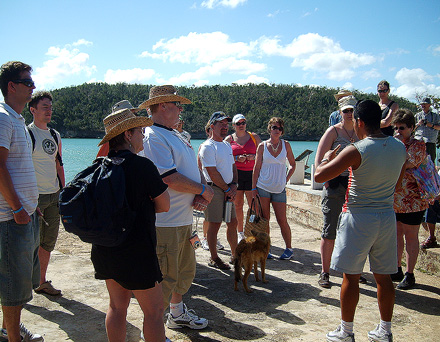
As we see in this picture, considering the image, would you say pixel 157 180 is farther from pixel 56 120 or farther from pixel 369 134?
pixel 56 120

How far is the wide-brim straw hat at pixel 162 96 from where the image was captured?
3.18 m

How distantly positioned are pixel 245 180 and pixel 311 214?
1.99m

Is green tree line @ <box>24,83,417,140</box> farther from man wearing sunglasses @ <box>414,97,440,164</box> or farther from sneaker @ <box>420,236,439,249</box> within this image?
sneaker @ <box>420,236,439,249</box>

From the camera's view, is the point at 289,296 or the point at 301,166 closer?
the point at 289,296

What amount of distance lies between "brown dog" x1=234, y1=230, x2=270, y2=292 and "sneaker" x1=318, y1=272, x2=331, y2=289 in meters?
0.66

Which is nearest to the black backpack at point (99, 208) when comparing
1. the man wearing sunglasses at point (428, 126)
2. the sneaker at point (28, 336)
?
the sneaker at point (28, 336)

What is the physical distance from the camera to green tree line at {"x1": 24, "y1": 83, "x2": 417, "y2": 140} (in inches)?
2202

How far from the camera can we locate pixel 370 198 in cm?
303

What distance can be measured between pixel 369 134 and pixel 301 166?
7209 millimetres

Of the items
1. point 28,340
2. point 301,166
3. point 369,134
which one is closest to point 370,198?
point 369,134

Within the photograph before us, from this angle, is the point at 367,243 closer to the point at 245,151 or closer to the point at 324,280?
the point at 324,280

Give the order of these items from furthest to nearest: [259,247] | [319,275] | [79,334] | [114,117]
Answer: [319,275] < [259,247] < [79,334] < [114,117]

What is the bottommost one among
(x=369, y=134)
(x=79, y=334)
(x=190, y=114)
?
Result: (x=79, y=334)

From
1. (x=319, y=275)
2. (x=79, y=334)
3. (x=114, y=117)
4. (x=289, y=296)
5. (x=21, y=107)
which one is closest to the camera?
(x=114, y=117)
